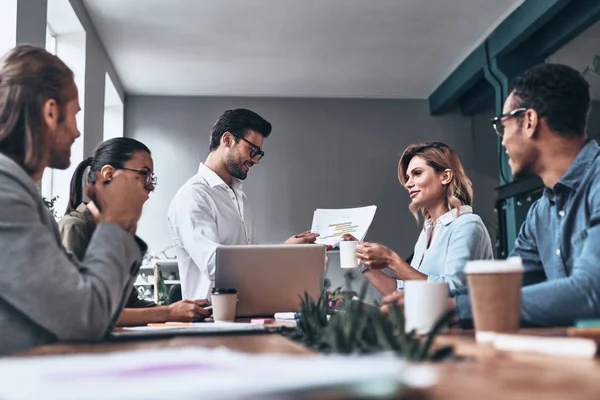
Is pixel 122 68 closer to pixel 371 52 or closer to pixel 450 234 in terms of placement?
pixel 371 52

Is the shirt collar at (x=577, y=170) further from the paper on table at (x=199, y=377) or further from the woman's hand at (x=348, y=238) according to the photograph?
the woman's hand at (x=348, y=238)

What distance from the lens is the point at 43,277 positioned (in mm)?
1080

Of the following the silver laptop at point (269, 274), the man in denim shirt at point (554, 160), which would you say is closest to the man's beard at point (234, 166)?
the silver laptop at point (269, 274)

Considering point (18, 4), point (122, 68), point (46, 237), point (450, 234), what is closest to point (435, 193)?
point (450, 234)

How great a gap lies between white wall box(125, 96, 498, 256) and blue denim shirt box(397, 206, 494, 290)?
4.65 m

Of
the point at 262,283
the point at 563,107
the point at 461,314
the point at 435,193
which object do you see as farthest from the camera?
the point at 435,193

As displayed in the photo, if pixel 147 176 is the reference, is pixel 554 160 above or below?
below

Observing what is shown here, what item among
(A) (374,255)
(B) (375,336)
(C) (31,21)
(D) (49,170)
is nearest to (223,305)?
(A) (374,255)

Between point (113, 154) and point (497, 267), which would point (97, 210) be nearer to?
point (113, 154)

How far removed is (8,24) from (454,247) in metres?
2.65

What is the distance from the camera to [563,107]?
5.16 feet

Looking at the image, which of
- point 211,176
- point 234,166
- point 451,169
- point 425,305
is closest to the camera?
point 425,305

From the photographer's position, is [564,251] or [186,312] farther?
[186,312]

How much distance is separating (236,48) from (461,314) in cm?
505
